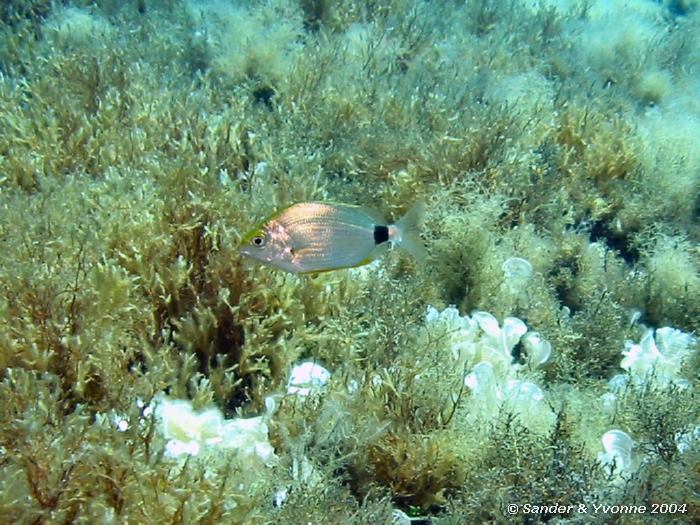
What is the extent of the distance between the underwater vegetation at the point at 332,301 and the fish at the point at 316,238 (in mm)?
653

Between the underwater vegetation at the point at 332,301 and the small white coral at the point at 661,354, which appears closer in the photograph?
the underwater vegetation at the point at 332,301

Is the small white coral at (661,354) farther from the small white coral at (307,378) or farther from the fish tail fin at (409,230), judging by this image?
the small white coral at (307,378)

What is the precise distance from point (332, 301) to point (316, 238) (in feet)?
3.63

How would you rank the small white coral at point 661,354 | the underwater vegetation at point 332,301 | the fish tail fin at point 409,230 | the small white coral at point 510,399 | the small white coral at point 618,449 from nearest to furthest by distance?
the underwater vegetation at point 332,301 < the fish tail fin at point 409,230 < the small white coral at point 618,449 < the small white coral at point 510,399 < the small white coral at point 661,354

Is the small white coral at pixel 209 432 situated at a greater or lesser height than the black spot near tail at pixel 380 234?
lesser

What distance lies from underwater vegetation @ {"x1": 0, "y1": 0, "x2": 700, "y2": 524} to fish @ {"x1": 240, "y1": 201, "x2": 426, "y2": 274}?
0.65 meters

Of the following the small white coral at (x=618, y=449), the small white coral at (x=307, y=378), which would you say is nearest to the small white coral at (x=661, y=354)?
the small white coral at (x=618, y=449)

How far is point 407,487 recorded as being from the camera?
3.07 meters

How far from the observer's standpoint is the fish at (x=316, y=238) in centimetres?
283

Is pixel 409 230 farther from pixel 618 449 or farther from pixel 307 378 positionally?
pixel 618 449

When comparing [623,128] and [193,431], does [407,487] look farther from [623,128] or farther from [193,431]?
[623,128]

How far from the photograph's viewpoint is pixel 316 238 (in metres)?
2.85

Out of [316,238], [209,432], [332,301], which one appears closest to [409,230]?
[316,238]

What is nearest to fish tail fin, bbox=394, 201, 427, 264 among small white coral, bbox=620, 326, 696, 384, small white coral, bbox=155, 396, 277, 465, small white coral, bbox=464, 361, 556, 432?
small white coral, bbox=464, 361, 556, 432
